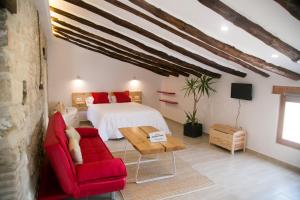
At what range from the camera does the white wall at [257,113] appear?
3.98m

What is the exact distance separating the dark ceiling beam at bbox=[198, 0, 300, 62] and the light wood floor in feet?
5.94

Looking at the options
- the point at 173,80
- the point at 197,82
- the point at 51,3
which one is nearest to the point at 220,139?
the point at 197,82

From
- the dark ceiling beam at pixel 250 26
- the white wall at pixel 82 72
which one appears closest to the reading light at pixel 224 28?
the dark ceiling beam at pixel 250 26

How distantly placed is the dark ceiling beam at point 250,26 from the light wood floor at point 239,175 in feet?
5.94

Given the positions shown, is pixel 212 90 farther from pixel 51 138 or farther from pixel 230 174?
pixel 51 138

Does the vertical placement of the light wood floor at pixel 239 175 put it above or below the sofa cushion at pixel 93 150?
below

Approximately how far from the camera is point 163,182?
3246mm

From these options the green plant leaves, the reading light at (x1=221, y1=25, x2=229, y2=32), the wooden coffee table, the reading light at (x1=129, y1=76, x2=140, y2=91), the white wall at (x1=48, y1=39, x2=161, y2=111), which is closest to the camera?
the reading light at (x1=221, y1=25, x2=229, y2=32)

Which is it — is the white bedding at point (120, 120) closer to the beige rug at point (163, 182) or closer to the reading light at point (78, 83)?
the beige rug at point (163, 182)

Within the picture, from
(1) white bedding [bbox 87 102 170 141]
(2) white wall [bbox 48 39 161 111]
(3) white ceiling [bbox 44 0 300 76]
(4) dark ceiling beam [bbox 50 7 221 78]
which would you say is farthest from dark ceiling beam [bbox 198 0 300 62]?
(2) white wall [bbox 48 39 161 111]

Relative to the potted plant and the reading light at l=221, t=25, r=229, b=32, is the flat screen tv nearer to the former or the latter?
the potted plant

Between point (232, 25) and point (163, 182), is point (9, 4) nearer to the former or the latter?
point (232, 25)

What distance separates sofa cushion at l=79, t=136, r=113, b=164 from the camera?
298 cm

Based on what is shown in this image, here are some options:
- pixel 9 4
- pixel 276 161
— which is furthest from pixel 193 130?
pixel 9 4
